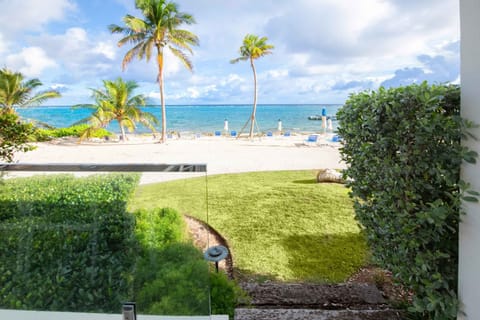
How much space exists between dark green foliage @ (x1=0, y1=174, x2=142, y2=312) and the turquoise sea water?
51.4 ft

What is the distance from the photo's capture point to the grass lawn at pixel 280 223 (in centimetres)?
137

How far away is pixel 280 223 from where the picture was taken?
11.8 ft

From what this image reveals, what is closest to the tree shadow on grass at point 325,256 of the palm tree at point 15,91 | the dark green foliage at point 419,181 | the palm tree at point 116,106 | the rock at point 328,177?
the dark green foliage at point 419,181

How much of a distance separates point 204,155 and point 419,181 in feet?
28.1

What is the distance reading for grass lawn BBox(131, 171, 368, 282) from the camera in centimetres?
137

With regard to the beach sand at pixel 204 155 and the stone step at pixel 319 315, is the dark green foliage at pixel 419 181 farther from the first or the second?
the beach sand at pixel 204 155

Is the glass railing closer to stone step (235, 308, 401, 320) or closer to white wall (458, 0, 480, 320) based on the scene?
stone step (235, 308, 401, 320)

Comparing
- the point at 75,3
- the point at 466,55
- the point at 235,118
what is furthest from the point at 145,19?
the point at 235,118

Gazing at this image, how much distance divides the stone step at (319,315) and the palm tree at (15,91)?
345 inches

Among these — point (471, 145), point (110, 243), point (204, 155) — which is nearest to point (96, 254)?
point (110, 243)

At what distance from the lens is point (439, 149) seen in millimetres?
1134

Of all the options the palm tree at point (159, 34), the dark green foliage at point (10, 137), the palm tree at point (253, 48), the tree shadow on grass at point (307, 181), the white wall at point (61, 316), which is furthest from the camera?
the palm tree at point (253, 48)

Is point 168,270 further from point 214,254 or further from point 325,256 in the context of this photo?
point 325,256

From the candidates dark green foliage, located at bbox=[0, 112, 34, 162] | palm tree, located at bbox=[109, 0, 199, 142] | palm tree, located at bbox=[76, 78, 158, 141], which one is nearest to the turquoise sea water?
palm tree, located at bbox=[76, 78, 158, 141]
